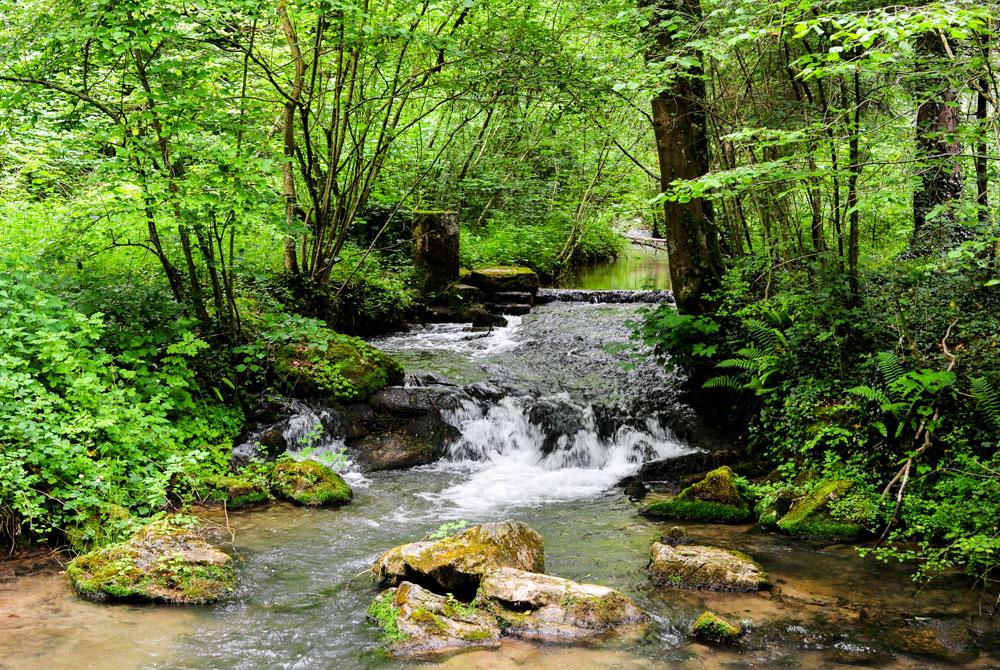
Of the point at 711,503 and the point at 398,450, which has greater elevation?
the point at 398,450

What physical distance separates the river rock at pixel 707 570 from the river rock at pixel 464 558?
950 mm

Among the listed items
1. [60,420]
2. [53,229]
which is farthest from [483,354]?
[60,420]

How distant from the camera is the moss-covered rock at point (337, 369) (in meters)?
9.87

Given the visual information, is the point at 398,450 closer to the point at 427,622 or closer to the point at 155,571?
the point at 155,571

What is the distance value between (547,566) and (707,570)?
51.1 inches

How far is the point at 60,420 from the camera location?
6195 mm

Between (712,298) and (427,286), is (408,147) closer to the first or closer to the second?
(427,286)

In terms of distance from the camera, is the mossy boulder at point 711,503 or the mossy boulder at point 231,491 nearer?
the mossy boulder at point 711,503

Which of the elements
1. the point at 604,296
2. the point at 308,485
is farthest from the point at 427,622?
the point at 604,296

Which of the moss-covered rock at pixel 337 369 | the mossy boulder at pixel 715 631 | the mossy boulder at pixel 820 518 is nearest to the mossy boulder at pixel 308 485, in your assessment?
the moss-covered rock at pixel 337 369

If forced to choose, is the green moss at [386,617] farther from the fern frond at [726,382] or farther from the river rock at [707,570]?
the fern frond at [726,382]

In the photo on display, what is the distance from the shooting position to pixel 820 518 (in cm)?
670

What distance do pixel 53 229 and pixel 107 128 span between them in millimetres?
1757

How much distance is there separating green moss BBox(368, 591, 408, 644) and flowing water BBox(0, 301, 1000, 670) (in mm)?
107
